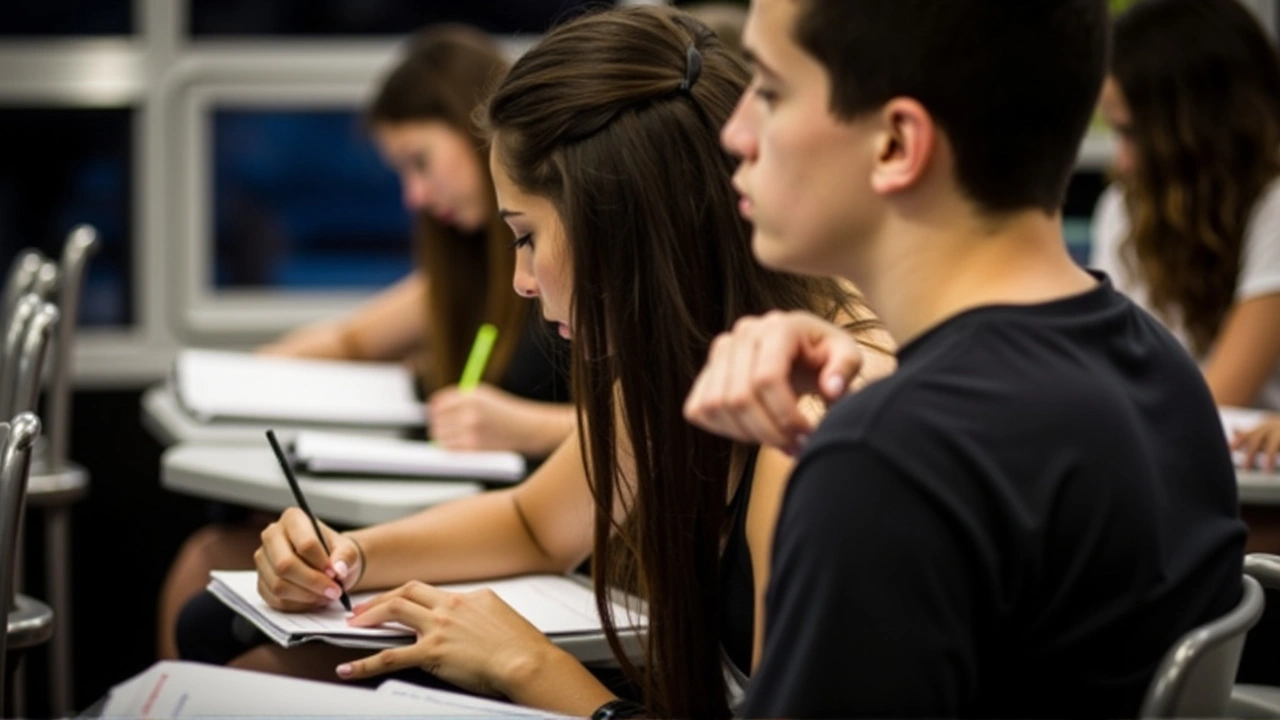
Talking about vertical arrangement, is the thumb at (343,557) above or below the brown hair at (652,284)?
below

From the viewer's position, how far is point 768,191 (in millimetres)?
1043

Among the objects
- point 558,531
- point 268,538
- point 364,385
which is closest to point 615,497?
point 558,531

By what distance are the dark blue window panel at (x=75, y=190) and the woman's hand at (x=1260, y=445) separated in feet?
9.29

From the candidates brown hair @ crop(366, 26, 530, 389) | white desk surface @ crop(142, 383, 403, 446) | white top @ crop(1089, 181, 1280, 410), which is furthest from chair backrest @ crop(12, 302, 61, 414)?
white top @ crop(1089, 181, 1280, 410)

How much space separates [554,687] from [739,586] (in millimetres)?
172

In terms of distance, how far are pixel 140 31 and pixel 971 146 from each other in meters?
3.46

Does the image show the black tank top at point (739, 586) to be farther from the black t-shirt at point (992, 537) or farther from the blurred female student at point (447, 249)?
the blurred female student at point (447, 249)

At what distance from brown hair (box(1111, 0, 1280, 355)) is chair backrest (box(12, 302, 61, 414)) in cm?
179

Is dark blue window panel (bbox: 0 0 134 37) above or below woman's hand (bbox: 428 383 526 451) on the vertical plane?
above

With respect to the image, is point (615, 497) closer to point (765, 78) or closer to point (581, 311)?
point (581, 311)

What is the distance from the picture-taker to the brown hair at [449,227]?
315cm

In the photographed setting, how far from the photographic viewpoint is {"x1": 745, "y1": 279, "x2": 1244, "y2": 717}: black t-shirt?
2.96 feet

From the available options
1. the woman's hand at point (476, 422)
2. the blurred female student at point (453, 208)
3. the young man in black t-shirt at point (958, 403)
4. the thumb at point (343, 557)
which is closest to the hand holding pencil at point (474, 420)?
the woman's hand at point (476, 422)

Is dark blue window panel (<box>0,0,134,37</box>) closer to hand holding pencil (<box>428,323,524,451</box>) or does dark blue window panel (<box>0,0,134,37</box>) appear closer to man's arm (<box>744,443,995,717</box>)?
hand holding pencil (<box>428,323,524,451</box>)
